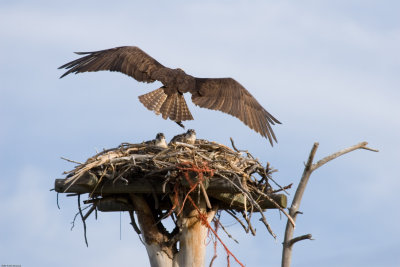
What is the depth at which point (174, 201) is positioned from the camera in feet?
26.1

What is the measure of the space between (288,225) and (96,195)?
2.33 metres

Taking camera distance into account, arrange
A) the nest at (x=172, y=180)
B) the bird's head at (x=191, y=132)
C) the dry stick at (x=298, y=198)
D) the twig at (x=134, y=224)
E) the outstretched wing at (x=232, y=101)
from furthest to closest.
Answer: the outstretched wing at (x=232, y=101) < the bird's head at (x=191, y=132) < the twig at (x=134, y=224) < the nest at (x=172, y=180) < the dry stick at (x=298, y=198)

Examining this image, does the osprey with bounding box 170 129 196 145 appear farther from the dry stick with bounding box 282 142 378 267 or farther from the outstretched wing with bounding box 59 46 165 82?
the dry stick with bounding box 282 142 378 267

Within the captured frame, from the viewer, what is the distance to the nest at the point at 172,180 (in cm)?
773

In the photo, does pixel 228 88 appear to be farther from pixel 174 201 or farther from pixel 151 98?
pixel 174 201

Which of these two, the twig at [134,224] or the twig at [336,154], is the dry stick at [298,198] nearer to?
the twig at [336,154]

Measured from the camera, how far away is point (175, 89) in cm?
1050

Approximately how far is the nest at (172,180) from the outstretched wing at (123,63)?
7.37 ft

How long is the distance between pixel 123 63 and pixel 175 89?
2.77ft

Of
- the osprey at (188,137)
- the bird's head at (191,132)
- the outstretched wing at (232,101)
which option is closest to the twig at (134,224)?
the osprey at (188,137)

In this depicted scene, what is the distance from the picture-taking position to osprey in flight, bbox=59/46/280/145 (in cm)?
1018

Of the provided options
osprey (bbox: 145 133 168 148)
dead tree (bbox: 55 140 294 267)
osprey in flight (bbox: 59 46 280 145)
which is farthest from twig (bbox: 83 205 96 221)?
osprey in flight (bbox: 59 46 280 145)

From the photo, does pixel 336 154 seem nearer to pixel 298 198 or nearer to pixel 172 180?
pixel 298 198

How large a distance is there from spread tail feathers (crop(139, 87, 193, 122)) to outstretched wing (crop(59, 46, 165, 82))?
344 millimetres
